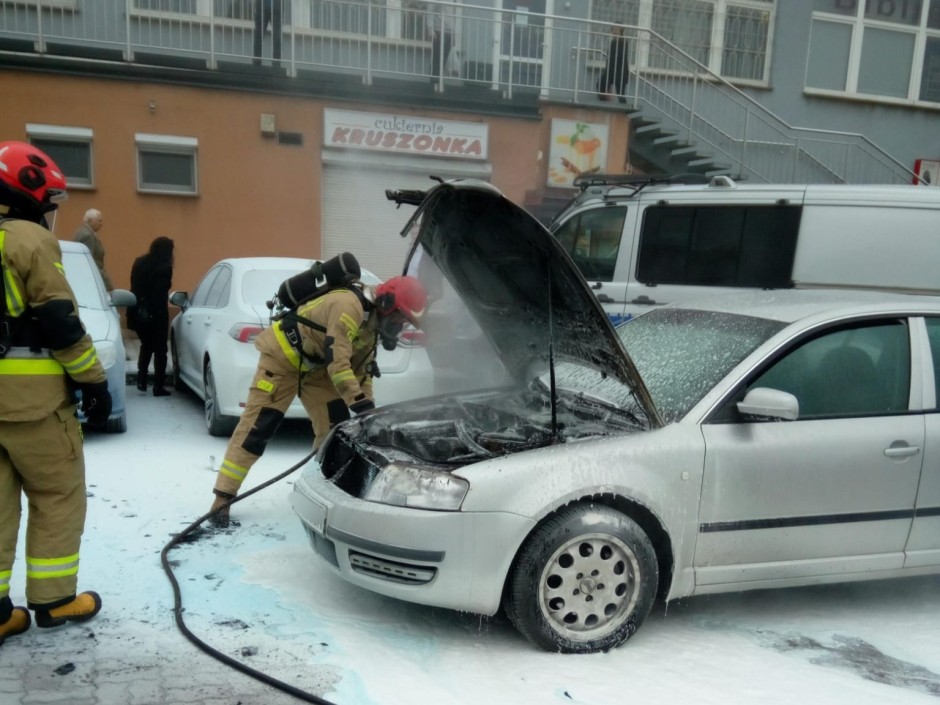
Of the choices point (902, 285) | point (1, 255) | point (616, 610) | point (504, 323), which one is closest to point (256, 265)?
point (504, 323)

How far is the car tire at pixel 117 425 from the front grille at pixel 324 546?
3.63 m

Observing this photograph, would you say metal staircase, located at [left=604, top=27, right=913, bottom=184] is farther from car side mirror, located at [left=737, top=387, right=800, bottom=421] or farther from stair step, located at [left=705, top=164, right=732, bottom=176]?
car side mirror, located at [left=737, top=387, right=800, bottom=421]

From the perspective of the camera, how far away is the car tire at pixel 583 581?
3355mm

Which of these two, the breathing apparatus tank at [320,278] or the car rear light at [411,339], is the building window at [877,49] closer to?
the car rear light at [411,339]

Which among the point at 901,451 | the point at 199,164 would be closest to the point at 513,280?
the point at 901,451

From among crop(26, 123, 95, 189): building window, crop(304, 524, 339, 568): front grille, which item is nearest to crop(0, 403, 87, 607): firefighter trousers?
crop(304, 524, 339, 568): front grille

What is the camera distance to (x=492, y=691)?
314 cm

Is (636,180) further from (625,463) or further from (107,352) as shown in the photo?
(625,463)

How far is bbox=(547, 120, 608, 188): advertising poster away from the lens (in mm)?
12289

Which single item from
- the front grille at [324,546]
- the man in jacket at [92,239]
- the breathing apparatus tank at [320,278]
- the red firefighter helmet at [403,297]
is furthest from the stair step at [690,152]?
the front grille at [324,546]

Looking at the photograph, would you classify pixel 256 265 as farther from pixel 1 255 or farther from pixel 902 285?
pixel 902 285

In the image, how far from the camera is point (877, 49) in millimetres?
15039

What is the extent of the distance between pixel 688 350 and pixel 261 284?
404 cm

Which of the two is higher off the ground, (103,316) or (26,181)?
(26,181)
